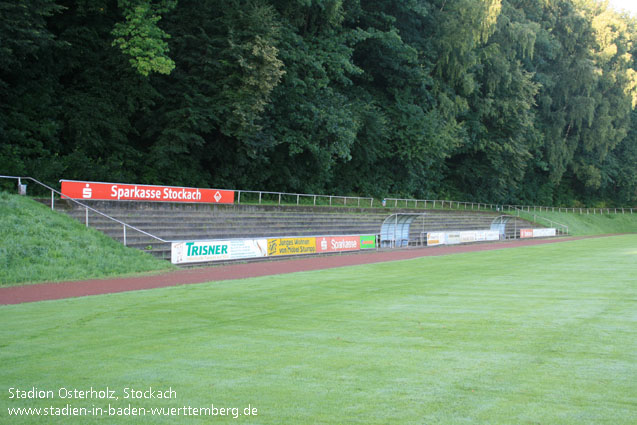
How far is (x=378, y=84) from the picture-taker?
5491 centimetres

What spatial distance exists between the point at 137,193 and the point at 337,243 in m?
10.8

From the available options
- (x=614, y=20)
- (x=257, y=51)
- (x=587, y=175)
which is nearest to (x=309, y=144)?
(x=257, y=51)

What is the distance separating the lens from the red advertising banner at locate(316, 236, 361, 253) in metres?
30.7

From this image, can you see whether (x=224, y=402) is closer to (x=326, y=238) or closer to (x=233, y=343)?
(x=233, y=343)

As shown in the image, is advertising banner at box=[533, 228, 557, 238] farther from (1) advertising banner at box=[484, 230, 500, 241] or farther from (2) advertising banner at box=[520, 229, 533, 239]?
(1) advertising banner at box=[484, 230, 500, 241]

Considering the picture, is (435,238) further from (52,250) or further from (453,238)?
(52,250)

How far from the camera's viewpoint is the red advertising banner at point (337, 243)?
30656mm

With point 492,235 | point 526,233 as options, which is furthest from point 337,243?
point 526,233

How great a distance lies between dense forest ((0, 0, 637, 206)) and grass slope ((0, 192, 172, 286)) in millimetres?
6366

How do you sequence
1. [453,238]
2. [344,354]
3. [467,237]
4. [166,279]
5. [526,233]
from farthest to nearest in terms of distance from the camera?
[526,233] < [467,237] < [453,238] < [166,279] < [344,354]

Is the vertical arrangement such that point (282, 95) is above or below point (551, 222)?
above

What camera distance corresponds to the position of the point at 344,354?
792cm

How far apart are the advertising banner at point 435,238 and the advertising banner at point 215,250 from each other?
1752 centimetres

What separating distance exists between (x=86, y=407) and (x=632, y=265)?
22982mm
